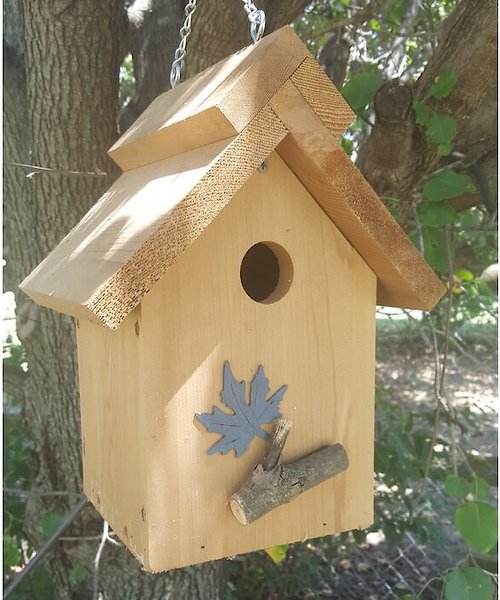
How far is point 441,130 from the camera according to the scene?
168 centimetres

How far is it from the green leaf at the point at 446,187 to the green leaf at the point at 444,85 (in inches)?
8.8

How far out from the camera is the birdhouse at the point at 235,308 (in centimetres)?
106

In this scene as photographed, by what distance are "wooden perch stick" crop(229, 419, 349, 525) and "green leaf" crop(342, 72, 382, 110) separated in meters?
1.00

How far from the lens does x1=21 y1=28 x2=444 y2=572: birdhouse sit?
1.06m

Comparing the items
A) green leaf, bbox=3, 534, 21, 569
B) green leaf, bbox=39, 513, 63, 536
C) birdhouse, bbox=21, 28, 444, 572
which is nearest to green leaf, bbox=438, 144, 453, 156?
birdhouse, bbox=21, 28, 444, 572

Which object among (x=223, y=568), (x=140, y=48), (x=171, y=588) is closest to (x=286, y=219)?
(x=140, y=48)

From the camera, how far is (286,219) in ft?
4.05

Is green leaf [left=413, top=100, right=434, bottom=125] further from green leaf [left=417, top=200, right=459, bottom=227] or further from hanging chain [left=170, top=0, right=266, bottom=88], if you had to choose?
hanging chain [left=170, top=0, right=266, bottom=88]

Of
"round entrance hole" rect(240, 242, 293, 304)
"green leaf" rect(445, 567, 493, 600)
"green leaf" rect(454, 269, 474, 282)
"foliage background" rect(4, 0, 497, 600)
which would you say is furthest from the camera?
"green leaf" rect(454, 269, 474, 282)

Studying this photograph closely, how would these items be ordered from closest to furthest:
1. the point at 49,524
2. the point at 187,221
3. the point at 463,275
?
the point at 187,221 < the point at 49,524 < the point at 463,275

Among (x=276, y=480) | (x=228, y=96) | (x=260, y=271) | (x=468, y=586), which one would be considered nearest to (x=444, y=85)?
(x=260, y=271)

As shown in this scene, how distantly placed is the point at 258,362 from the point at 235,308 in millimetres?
117

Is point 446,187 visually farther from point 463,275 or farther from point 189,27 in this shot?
point 463,275

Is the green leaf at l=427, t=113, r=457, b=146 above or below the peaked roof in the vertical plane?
above
